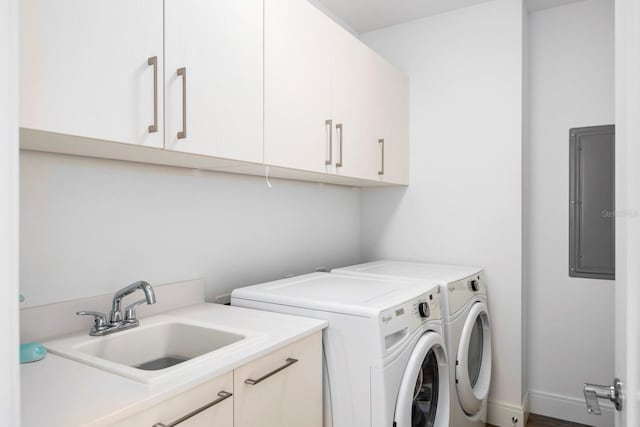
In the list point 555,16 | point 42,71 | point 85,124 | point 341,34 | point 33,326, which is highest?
point 555,16

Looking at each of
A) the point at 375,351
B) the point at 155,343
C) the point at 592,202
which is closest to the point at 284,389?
the point at 375,351

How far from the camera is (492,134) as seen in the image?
2.54 meters

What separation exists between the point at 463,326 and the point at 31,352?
5.79ft

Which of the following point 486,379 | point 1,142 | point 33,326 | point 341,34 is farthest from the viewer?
point 486,379

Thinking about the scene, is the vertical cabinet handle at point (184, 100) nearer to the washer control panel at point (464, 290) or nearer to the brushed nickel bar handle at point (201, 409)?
the brushed nickel bar handle at point (201, 409)

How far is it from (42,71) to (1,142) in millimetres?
475

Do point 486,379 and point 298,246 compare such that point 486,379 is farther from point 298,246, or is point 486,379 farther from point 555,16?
point 555,16

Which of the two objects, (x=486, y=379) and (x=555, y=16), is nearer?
(x=486, y=379)

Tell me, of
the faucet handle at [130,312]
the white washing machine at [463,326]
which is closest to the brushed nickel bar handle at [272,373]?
the faucet handle at [130,312]

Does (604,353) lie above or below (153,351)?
below

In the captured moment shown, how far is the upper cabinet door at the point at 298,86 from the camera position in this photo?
159 centimetres

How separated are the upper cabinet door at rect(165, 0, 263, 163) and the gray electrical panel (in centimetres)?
206

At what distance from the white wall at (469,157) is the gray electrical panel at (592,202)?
1.31ft

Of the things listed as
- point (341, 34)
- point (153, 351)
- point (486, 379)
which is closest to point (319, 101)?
point (341, 34)
